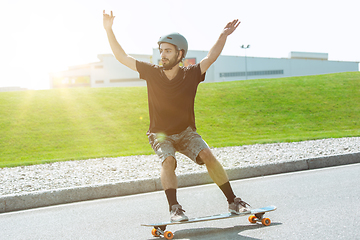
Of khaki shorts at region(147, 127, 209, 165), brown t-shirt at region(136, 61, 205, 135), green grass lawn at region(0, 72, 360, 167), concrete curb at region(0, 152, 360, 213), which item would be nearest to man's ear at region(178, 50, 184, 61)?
brown t-shirt at region(136, 61, 205, 135)

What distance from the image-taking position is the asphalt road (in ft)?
12.2

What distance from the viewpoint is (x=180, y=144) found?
3893mm

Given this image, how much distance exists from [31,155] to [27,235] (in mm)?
8826

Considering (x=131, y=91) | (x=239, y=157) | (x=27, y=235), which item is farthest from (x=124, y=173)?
(x=131, y=91)

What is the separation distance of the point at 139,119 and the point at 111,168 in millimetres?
9675

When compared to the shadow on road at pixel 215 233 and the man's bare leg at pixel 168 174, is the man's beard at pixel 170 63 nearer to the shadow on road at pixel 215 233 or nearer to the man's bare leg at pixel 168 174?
the man's bare leg at pixel 168 174

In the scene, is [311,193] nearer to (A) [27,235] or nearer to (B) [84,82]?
(A) [27,235]

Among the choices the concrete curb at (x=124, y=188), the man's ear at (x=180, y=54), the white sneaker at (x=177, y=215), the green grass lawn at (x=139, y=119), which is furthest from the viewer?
the green grass lawn at (x=139, y=119)

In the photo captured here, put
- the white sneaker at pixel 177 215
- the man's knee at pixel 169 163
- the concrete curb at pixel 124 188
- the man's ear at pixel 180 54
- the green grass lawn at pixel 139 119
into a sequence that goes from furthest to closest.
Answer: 1. the green grass lawn at pixel 139 119
2. the concrete curb at pixel 124 188
3. the man's ear at pixel 180 54
4. the man's knee at pixel 169 163
5. the white sneaker at pixel 177 215

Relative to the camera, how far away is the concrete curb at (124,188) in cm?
580

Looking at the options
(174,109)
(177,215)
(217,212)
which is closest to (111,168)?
(217,212)

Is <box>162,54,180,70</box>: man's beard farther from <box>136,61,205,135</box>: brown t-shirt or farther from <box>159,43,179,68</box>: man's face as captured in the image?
<box>136,61,205,135</box>: brown t-shirt

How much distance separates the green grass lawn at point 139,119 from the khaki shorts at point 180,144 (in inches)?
297

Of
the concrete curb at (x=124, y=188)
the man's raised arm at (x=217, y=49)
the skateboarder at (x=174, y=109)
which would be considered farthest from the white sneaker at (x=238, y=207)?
the concrete curb at (x=124, y=188)
